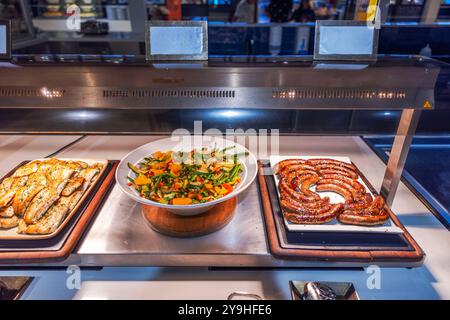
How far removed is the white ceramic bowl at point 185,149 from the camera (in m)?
1.23

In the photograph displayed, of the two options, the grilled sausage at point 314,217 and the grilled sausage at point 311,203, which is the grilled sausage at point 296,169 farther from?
the grilled sausage at point 314,217

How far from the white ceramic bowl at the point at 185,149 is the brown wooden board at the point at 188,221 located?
0.03 m

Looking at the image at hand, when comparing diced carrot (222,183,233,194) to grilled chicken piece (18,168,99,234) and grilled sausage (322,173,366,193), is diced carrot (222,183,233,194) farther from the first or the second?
grilled chicken piece (18,168,99,234)

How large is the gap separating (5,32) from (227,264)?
138 cm

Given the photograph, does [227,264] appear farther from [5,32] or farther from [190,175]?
[5,32]

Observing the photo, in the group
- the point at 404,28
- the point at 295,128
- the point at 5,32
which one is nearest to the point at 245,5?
the point at 404,28

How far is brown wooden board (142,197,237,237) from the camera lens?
130 cm

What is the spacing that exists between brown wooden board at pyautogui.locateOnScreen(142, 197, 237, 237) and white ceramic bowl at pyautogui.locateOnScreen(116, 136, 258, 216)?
3 cm

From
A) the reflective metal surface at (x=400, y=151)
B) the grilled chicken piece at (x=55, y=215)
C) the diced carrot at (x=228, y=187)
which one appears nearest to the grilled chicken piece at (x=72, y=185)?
the grilled chicken piece at (x=55, y=215)

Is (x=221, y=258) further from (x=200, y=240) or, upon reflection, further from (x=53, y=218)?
(x=53, y=218)

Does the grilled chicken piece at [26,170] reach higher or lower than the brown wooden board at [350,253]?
higher

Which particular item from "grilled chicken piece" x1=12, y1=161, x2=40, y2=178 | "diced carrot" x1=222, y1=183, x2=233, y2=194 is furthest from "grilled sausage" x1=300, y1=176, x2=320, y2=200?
"grilled chicken piece" x1=12, y1=161, x2=40, y2=178

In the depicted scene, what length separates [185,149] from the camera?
1.71m

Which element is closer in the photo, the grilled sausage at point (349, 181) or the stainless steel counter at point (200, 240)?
the stainless steel counter at point (200, 240)
